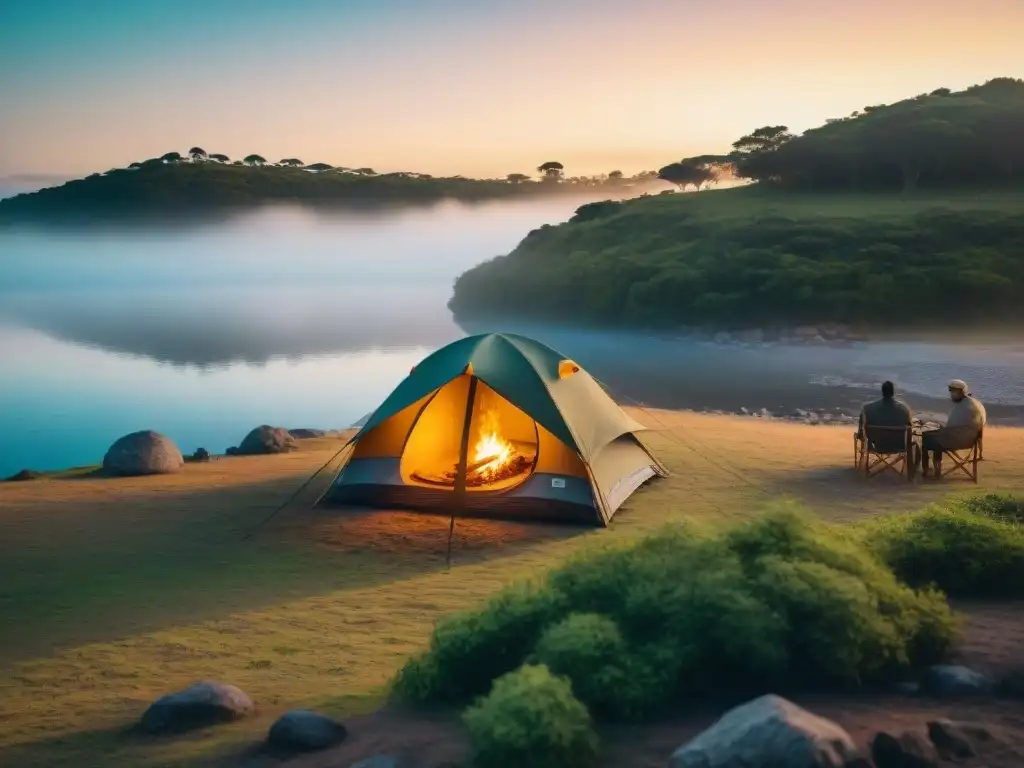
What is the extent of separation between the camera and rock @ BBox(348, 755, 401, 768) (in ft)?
16.3

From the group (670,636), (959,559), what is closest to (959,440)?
(959,559)

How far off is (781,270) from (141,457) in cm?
4702

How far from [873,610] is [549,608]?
1.87m

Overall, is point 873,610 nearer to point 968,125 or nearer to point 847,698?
point 847,698

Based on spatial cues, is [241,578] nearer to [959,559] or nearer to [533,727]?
[533,727]

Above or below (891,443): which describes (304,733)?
below

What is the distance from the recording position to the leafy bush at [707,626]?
544 centimetres

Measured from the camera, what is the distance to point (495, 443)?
13.4 metres

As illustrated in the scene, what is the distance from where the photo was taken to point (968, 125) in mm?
79062

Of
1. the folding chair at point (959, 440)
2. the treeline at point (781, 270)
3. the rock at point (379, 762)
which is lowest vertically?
the rock at point (379, 762)

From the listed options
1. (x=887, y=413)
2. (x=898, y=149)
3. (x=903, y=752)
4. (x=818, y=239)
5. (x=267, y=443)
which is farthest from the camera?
(x=898, y=149)

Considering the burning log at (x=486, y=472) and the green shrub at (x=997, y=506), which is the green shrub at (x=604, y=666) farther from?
the burning log at (x=486, y=472)

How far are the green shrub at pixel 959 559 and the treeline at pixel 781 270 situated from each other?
158 ft

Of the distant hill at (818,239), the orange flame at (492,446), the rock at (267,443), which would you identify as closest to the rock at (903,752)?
the orange flame at (492,446)
